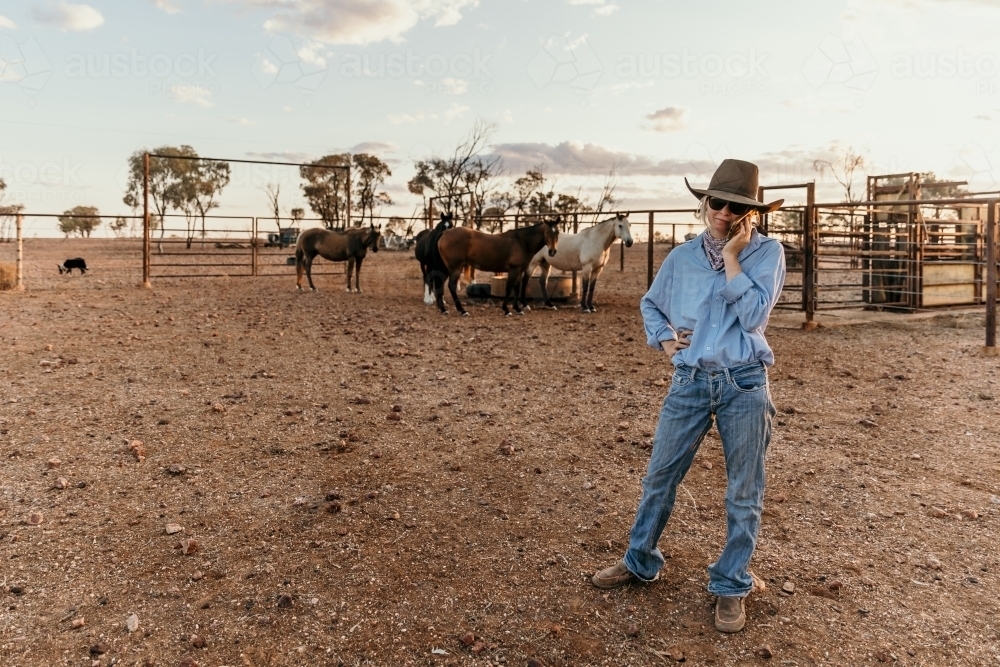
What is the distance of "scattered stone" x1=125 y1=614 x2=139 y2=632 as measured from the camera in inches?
99.7

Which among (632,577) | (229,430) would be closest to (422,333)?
(229,430)

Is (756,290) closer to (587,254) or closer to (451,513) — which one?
(451,513)

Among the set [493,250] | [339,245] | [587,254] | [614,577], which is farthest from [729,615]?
[339,245]

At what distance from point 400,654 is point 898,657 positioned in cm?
174

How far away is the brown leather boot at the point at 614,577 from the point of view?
2.81m

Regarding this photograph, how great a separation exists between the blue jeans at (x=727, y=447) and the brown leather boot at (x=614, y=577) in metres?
0.18

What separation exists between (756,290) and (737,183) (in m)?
0.41

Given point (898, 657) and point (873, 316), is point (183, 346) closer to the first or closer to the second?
point (898, 657)

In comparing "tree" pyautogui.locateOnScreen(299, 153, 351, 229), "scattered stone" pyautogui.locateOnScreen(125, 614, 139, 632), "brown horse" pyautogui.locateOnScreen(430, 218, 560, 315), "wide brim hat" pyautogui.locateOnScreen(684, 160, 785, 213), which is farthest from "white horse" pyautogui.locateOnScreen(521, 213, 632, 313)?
"tree" pyautogui.locateOnScreen(299, 153, 351, 229)

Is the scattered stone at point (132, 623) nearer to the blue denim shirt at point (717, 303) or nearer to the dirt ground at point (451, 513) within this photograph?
the dirt ground at point (451, 513)

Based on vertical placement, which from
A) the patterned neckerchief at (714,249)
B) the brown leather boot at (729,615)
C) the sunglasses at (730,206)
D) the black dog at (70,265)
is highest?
the black dog at (70,265)

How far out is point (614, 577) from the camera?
9.21 ft

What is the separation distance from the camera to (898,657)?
2.39 metres

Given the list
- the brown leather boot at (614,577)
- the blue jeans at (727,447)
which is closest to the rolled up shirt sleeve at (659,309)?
the blue jeans at (727,447)
